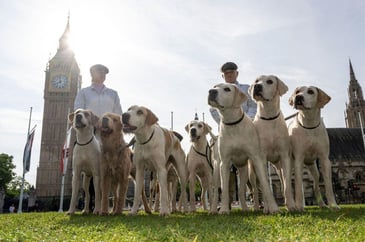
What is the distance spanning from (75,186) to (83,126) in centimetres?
144

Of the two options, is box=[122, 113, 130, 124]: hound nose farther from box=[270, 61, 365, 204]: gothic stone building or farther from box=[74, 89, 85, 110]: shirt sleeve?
box=[270, 61, 365, 204]: gothic stone building

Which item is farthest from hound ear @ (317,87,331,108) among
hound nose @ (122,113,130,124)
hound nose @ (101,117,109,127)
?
hound nose @ (101,117,109,127)

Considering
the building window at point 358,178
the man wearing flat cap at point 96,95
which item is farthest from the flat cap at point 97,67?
the building window at point 358,178

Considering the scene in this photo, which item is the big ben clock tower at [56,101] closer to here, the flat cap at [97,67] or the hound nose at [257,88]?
the flat cap at [97,67]

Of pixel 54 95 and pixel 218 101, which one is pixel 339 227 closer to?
pixel 218 101

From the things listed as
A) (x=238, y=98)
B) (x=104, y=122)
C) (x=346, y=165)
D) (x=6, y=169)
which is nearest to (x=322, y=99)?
(x=238, y=98)

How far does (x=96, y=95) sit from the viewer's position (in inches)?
319

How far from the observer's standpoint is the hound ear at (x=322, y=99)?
242 inches

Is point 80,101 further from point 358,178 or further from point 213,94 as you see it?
point 358,178

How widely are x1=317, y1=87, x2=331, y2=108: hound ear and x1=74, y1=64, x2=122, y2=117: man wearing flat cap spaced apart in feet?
16.9

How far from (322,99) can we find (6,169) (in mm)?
70043

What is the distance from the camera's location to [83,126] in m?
6.80

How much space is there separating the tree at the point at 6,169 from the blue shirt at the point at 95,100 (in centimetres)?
6377

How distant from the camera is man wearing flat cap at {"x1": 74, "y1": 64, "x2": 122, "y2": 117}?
26.3 feet
